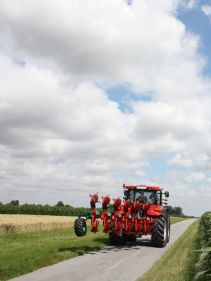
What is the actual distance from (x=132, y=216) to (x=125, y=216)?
30.3 inches

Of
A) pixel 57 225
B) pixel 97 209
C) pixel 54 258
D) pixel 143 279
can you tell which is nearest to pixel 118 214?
pixel 97 209

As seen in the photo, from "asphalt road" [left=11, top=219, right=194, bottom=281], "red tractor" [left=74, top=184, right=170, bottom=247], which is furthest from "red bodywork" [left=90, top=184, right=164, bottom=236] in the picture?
"asphalt road" [left=11, top=219, right=194, bottom=281]

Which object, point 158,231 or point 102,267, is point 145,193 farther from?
point 102,267

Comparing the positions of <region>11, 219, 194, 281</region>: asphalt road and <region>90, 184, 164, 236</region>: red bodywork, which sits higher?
<region>90, 184, 164, 236</region>: red bodywork

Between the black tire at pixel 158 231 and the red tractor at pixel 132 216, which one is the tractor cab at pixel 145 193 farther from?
the black tire at pixel 158 231

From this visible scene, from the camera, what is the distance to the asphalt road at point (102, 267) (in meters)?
10.8

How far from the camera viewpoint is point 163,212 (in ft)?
63.1

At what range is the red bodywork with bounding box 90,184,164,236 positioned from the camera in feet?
52.2

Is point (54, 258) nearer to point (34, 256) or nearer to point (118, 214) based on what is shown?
point (34, 256)

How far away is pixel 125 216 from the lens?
54.7 feet

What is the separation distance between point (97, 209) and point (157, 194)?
4898 millimetres

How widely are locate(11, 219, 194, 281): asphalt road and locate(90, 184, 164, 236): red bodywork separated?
878mm

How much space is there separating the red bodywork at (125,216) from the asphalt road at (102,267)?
88cm

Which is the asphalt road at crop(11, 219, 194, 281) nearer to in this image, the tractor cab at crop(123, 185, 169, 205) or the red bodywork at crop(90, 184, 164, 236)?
the red bodywork at crop(90, 184, 164, 236)
